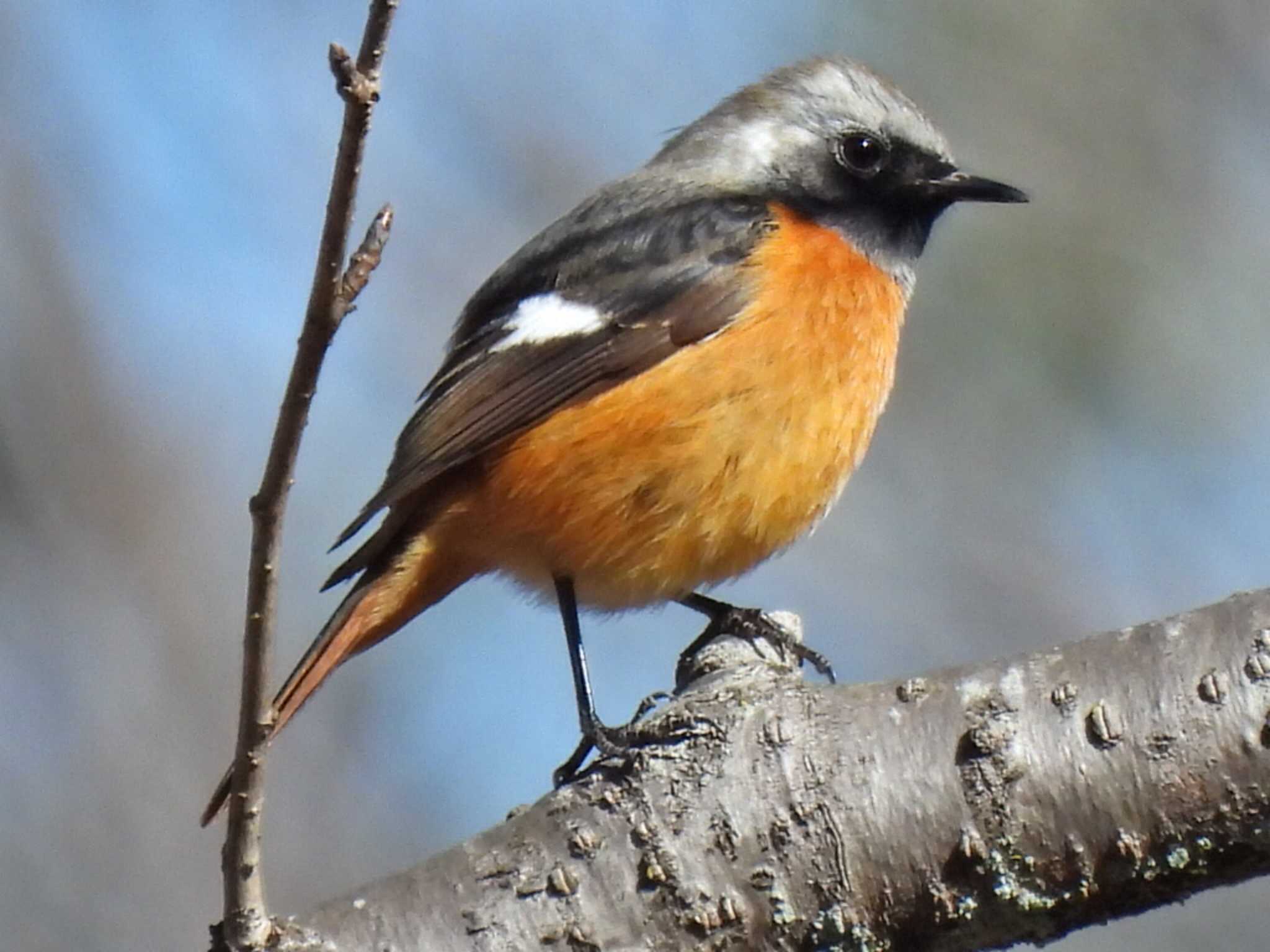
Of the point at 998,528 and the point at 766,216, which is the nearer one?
the point at 766,216

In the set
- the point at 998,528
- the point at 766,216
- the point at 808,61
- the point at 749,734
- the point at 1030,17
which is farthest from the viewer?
the point at 1030,17

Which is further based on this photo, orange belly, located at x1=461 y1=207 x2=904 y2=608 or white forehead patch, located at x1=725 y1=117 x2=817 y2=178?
white forehead patch, located at x1=725 y1=117 x2=817 y2=178

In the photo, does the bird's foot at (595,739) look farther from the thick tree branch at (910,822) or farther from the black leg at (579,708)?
the thick tree branch at (910,822)

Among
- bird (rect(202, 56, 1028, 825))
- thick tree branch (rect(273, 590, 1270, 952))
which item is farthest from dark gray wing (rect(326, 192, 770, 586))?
thick tree branch (rect(273, 590, 1270, 952))

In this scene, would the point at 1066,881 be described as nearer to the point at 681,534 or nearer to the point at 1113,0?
the point at 681,534

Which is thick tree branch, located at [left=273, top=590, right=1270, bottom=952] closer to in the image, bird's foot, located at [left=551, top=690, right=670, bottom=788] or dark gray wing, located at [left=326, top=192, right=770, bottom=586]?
bird's foot, located at [left=551, top=690, right=670, bottom=788]

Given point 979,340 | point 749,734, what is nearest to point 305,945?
point 749,734

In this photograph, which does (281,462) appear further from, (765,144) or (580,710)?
(765,144)
